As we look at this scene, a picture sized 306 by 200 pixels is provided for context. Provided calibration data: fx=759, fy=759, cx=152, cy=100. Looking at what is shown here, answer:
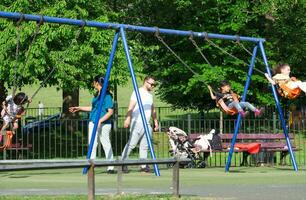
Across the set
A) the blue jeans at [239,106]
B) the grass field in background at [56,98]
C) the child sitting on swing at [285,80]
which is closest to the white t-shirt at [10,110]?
the blue jeans at [239,106]

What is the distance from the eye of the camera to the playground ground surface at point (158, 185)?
11102 mm

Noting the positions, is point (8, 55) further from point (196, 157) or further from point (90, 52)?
point (196, 157)

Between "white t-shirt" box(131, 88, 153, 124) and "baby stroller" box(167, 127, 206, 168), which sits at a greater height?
"white t-shirt" box(131, 88, 153, 124)

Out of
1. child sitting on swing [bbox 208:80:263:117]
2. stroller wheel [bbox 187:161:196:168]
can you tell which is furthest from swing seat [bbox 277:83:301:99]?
stroller wheel [bbox 187:161:196:168]

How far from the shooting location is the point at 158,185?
42.2 feet

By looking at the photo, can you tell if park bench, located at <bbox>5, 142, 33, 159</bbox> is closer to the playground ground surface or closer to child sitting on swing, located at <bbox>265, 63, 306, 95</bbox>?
the playground ground surface

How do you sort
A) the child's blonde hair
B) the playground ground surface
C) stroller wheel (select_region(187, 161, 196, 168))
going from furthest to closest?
stroller wheel (select_region(187, 161, 196, 168))
the child's blonde hair
the playground ground surface

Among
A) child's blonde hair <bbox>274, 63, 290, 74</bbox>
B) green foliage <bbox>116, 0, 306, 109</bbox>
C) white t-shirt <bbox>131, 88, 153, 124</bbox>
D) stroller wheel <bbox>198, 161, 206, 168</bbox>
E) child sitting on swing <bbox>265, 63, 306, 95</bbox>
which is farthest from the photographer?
green foliage <bbox>116, 0, 306, 109</bbox>

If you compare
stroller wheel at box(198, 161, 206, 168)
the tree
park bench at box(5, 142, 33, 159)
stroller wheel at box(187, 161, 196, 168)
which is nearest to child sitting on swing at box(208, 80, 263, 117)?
stroller wheel at box(187, 161, 196, 168)

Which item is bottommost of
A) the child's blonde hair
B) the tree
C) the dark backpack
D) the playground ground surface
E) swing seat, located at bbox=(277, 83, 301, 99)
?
the playground ground surface

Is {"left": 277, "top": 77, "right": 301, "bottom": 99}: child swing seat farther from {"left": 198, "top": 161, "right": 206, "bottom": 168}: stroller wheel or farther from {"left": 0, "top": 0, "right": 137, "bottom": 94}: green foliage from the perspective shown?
{"left": 0, "top": 0, "right": 137, "bottom": 94}: green foliage

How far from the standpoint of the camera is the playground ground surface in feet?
36.4

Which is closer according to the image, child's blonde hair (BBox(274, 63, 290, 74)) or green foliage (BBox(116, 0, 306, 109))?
child's blonde hair (BBox(274, 63, 290, 74))

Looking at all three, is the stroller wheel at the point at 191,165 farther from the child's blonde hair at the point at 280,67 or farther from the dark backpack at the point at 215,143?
the child's blonde hair at the point at 280,67
